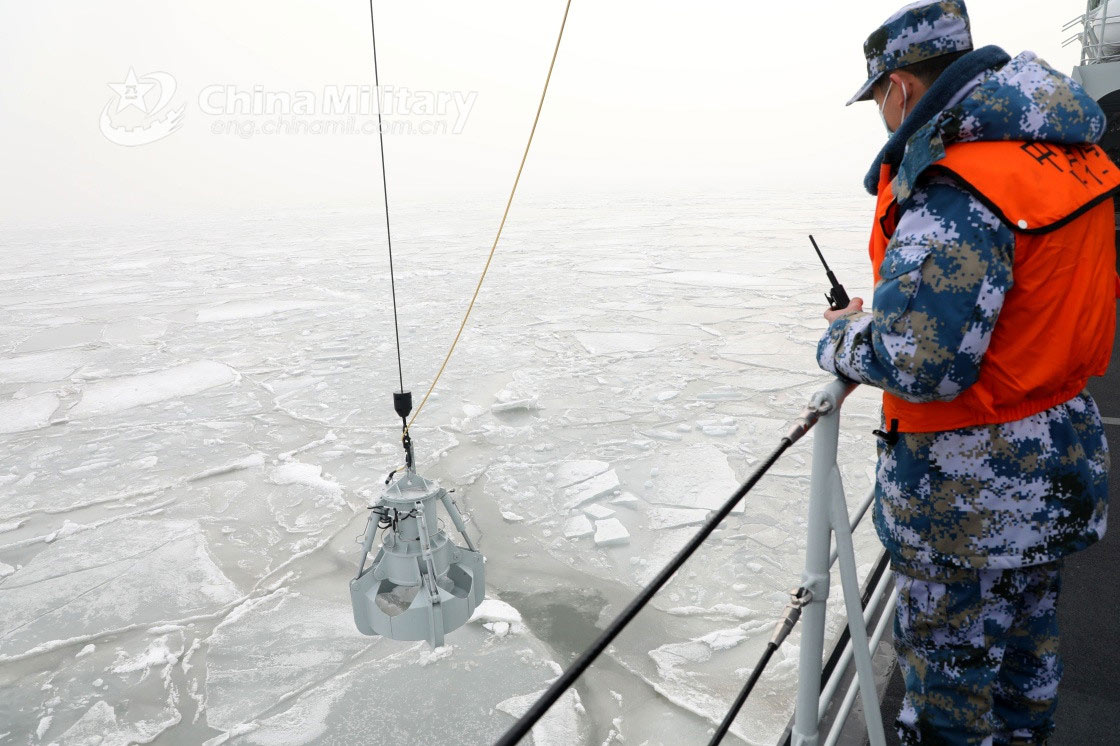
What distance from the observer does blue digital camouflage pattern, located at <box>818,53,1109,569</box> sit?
824mm

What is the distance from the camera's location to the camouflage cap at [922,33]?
91cm

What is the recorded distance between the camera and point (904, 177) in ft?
2.85

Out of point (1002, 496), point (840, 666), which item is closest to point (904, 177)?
point (1002, 496)

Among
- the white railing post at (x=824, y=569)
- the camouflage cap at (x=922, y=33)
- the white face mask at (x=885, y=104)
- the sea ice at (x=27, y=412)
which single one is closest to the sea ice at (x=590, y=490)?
the white railing post at (x=824, y=569)

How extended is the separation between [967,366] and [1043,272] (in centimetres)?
13

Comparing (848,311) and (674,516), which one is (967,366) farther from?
(674,516)

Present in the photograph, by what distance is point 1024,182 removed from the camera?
2.66 feet

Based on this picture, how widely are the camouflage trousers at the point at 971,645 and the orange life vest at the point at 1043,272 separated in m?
0.22

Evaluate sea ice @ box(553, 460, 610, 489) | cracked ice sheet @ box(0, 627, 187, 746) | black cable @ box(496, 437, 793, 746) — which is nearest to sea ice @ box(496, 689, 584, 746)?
cracked ice sheet @ box(0, 627, 187, 746)

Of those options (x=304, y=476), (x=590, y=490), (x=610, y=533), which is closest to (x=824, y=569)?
(x=610, y=533)

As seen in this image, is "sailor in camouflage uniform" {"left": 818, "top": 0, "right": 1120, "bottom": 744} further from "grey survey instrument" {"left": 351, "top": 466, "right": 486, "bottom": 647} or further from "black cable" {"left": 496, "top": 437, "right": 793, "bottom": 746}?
"grey survey instrument" {"left": 351, "top": 466, "right": 486, "bottom": 647}

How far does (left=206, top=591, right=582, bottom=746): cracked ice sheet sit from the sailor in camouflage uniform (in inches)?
71.9

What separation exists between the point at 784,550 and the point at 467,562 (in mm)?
1656

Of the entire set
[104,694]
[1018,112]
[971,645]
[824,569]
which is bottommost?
[104,694]
